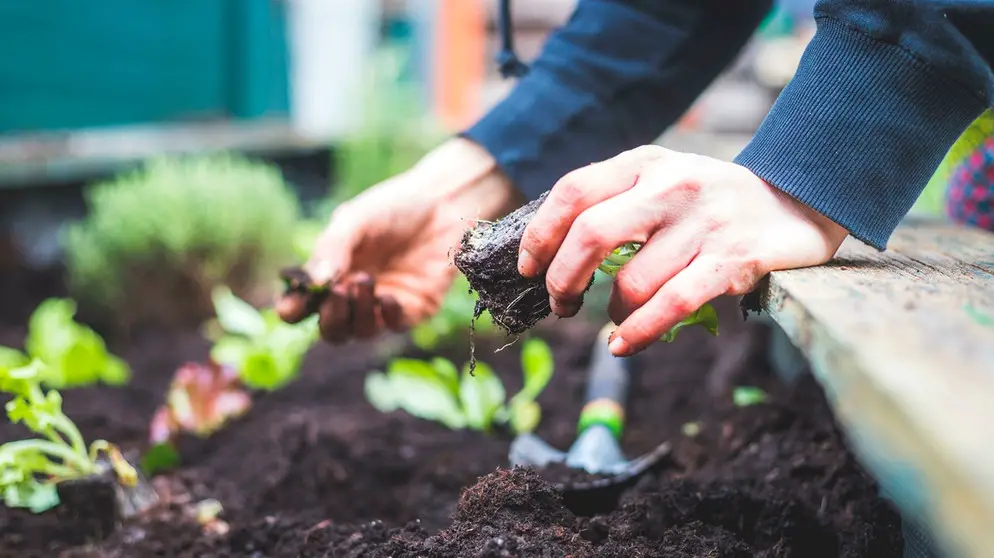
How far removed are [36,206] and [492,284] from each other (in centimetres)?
326

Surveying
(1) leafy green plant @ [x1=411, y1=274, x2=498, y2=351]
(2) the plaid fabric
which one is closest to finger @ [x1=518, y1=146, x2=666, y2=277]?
(2) the plaid fabric

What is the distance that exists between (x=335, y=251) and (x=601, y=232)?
0.74 metres

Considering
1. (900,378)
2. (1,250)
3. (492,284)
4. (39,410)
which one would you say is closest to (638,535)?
(492,284)

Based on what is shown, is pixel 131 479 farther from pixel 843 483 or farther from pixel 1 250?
pixel 1 250

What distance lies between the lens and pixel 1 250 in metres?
3.51

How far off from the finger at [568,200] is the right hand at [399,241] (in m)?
0.54

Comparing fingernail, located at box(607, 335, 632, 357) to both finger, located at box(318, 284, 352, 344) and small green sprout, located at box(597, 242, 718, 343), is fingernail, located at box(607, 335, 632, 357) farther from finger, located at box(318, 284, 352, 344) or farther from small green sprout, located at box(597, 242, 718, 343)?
finger, located at box(318, 284, 352, 344)

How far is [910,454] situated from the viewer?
61cm

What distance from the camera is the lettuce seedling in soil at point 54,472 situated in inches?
53.6

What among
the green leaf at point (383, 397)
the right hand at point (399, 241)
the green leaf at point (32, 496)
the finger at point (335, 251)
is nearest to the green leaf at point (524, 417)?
the green leaf at point (383, 397)

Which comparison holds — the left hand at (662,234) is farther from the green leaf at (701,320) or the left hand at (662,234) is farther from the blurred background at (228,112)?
the blurred background at (228,112)

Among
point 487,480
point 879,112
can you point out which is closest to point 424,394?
point 487,480

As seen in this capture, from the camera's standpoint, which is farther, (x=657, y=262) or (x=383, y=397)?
(x=383, y=397)

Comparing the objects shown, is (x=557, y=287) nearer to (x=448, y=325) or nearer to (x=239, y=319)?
(x=239, y=319)
